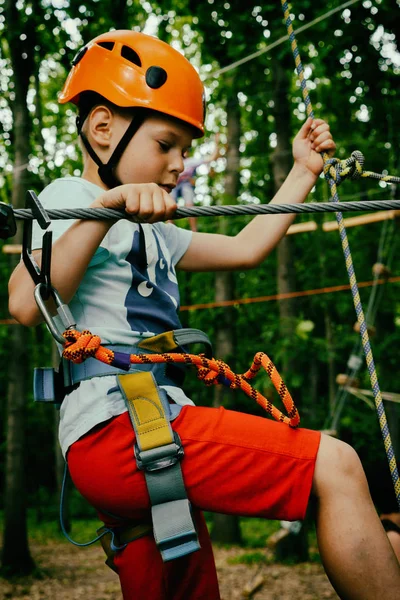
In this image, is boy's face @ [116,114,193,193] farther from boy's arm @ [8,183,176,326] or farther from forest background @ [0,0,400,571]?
forest background @ [0,0,400,571]

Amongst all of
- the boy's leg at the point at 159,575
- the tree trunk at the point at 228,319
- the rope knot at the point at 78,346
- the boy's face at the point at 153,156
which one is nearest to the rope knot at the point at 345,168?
the boy's face at the point at 153,156

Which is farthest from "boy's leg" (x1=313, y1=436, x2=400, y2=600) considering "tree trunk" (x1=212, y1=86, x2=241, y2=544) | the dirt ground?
"tree trunk" (x1=212, y1=86, x2=241, y2=544)

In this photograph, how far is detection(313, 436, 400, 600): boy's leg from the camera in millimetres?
1196

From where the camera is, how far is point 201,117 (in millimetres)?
1817

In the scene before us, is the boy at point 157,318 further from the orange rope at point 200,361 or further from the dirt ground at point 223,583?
the dirt ground at point 223,583

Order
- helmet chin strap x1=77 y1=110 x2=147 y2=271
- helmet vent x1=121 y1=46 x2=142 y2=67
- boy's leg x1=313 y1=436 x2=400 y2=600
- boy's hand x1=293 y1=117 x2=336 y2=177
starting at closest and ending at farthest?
boy's leg x1=313 y1=436 x2=400 y2=600
helmet chin strap x1=77 y1=110 x2=147 y2=271
helmet vent x1=121 y1=46 x2=142 y2=67
boy's hand x1=293 y1=117 x2=336 y2=177

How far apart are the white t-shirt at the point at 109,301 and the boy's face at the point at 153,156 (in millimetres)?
103

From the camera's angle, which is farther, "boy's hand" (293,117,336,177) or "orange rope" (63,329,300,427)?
"boy's hand" (293,117,336,177)

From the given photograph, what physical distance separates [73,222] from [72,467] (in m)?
0.56

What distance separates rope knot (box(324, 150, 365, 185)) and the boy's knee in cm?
76

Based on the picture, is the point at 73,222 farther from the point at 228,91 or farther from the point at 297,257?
the point at 297,257

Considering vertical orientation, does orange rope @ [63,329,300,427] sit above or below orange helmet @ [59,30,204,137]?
below

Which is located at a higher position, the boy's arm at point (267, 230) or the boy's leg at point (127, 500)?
the boy's arm at point (267, 230)

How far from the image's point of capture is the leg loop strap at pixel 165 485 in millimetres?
1313
